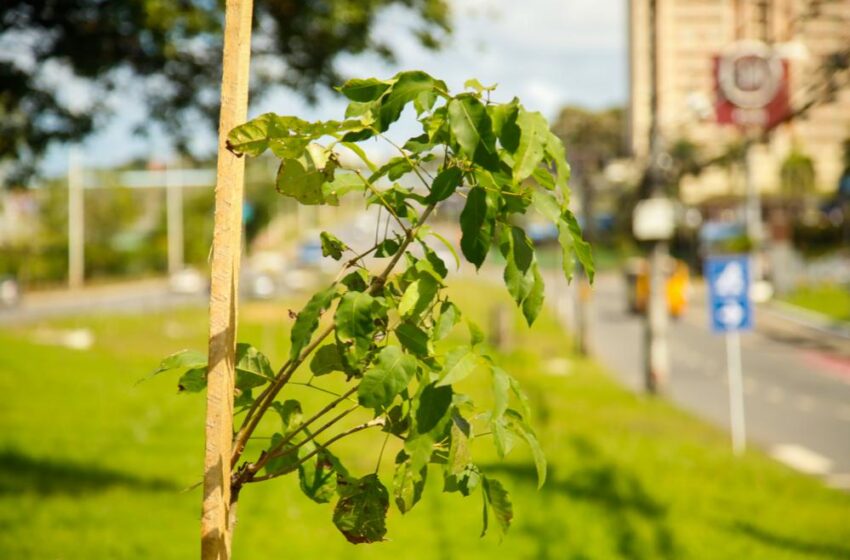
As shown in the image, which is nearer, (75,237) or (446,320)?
(446,320)

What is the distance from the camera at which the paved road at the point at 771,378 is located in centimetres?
1396

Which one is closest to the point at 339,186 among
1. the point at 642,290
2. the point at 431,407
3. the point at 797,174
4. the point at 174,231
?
the point at 431,407

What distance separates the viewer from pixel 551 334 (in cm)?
2933

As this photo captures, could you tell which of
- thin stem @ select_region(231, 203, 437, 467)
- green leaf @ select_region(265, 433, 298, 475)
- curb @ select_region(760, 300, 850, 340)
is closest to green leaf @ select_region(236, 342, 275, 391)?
thin stem @ select_region(231, 203, 437, 467)

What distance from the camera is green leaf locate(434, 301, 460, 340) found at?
1585 millimetres

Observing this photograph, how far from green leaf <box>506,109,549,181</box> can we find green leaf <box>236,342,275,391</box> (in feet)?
1.71

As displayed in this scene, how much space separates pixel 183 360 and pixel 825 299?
129 ft

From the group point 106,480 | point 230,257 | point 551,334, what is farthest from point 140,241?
point 230,257

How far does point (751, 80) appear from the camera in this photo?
14367 millimetres

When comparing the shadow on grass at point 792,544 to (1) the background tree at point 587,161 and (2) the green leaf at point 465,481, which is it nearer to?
(1) the background tree at point 587,161

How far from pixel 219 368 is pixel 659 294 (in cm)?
1433

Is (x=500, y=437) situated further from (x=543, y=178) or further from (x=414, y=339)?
(x=543, y=178)

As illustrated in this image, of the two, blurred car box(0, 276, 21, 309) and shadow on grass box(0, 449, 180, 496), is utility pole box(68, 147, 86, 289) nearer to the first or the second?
blurred car box(0, 276, 21, 309)

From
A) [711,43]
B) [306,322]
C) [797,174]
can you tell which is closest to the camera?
[306,322]
